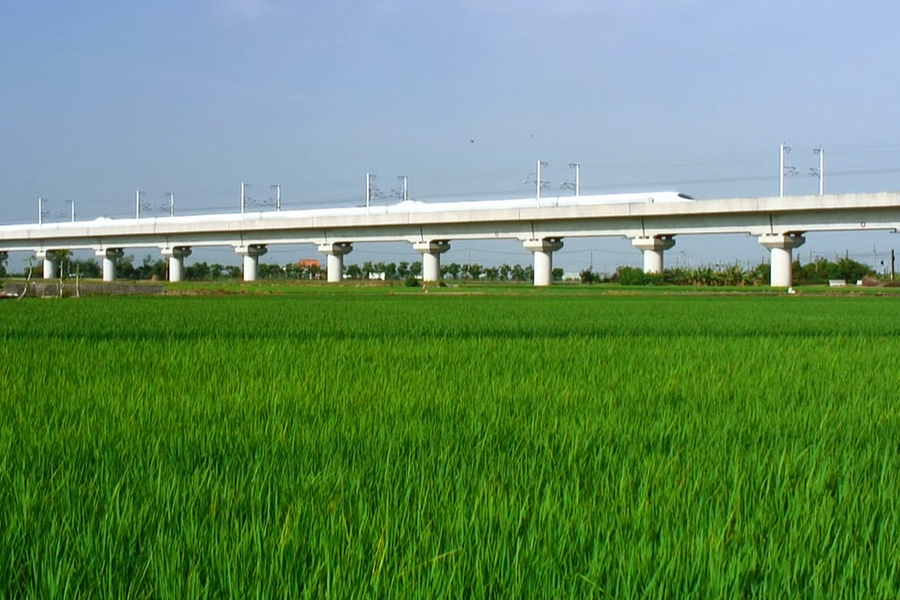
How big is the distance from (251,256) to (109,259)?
497 inches

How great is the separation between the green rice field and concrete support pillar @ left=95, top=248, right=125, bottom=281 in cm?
5979

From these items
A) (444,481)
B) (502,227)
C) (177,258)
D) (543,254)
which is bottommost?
(444,481)

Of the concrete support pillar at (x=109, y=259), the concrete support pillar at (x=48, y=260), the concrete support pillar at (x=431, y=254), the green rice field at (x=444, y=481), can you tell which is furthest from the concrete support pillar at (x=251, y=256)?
the green rice field at (x=444, y=481)

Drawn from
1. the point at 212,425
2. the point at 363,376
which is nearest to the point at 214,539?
the point at 212,425

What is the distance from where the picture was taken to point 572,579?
6.88 feet

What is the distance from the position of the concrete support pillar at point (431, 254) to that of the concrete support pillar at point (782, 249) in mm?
18016

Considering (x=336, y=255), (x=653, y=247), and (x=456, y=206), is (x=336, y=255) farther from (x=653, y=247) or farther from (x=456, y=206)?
(x=653, y=247)

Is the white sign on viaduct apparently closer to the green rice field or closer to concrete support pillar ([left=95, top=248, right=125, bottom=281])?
concrete support pillar ([left=95, top=248, right=125, bottom=281])

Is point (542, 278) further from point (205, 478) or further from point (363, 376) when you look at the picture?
point (205, 478)

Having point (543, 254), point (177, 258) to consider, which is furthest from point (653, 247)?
point (177, 258)

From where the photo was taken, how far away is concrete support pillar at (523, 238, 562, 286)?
155 ft

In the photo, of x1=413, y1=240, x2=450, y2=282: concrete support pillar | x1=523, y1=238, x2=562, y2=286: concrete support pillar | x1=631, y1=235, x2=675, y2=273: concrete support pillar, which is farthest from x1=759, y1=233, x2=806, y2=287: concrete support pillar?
x1=413, y1=240, x2=450, y2=282: concrete support pillar

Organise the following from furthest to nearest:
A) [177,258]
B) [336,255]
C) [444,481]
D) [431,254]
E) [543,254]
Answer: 1. [177,258]
2. [336,255]
3. [431,254]
4. [543,254]
5. [444,481]

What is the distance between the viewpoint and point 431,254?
51219mm
